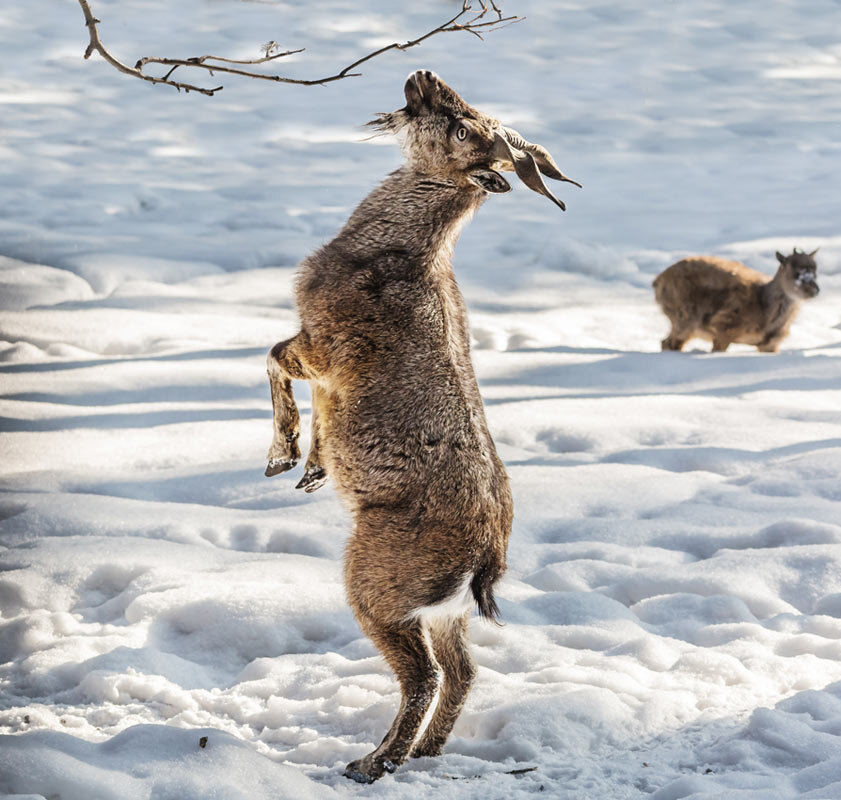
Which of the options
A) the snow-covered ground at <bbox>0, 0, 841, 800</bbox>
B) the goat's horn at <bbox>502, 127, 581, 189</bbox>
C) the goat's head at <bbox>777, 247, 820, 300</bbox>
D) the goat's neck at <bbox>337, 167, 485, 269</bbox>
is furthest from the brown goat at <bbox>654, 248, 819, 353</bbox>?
the goat's neck at <bbox>337, 167, 485, 269</bbox>

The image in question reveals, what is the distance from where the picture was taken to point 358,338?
2.91 m

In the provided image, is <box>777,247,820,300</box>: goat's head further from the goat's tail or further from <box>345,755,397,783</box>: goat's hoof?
<box>345,755,397,783</box>: goat's hoof

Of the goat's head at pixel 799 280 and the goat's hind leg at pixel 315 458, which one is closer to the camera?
the goat's hind leg at pixel 315 458

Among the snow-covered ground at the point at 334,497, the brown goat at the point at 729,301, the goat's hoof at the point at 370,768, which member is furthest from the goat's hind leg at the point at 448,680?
the brown goat at the point at 729,301

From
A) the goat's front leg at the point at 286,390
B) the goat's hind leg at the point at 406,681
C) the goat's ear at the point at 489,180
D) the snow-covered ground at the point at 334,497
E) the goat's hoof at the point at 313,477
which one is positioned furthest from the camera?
the snow-covered ground at the point at 334,497

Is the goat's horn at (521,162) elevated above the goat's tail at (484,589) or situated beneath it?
elevated above

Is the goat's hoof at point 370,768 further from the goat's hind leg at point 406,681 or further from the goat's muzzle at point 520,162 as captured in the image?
the goat's muzzle at point 520,162

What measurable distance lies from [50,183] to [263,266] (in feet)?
10.8

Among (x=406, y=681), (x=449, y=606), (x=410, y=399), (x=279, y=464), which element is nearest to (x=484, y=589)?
(x=449, y=606)

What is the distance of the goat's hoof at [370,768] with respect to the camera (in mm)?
2867

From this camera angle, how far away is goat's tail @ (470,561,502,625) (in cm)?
284

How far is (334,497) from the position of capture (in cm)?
512

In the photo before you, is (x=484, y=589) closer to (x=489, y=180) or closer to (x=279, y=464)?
(x=279, y=464)

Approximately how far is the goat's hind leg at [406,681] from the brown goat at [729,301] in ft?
20.9
